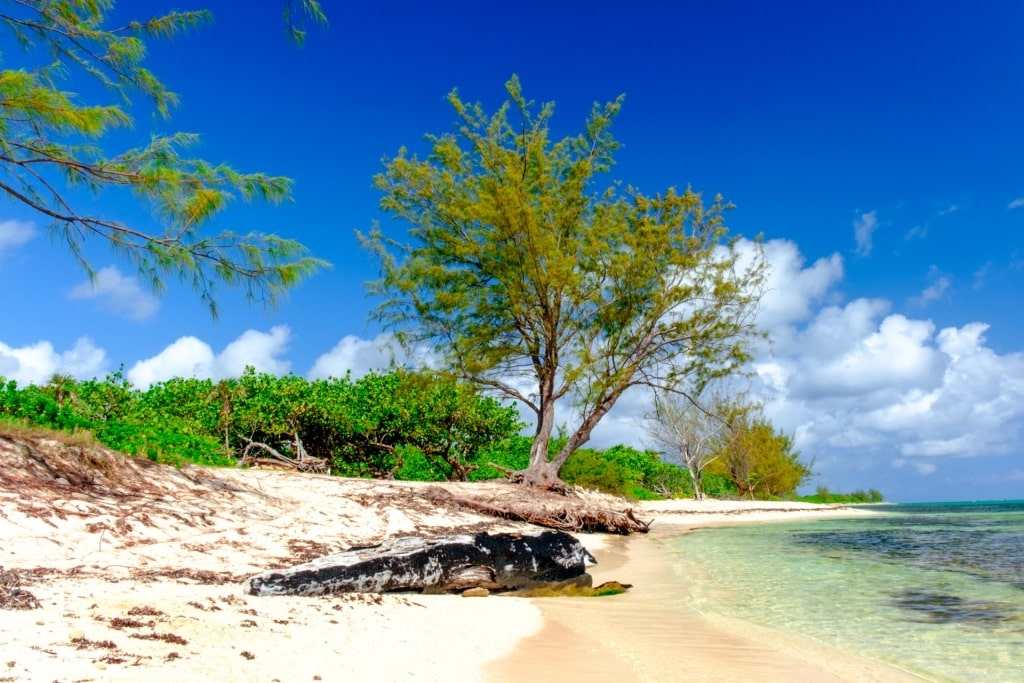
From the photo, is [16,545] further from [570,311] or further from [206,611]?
[570,311]

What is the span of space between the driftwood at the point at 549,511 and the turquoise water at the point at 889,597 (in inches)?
75.2

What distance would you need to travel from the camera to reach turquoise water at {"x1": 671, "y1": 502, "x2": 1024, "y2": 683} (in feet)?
16.9

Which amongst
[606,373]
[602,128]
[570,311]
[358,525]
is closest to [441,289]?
[570,311]

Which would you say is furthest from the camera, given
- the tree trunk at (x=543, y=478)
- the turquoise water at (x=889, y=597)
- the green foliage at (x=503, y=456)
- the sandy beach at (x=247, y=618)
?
the green foliage at (x=503, y=456)

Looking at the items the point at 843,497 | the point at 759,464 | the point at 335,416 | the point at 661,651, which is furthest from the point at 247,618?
the point at 843,497

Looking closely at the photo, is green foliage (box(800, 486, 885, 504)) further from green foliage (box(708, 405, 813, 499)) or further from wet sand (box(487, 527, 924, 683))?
wet sand (box(487, 527, 924, 683))

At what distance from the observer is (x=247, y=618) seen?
4.24 meters

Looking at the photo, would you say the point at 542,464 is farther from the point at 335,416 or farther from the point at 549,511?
the point at 335,416

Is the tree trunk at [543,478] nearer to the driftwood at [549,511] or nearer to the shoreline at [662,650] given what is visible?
the driftwood at [549,511]

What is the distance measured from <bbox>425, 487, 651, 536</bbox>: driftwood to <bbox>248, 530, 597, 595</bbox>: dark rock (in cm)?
546

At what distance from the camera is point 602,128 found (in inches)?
755

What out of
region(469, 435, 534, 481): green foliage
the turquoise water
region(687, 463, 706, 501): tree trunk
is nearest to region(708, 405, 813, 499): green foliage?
region(687, 463, 706, 501): tree trunk

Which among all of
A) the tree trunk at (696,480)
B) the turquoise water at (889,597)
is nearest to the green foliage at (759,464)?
the tree trunk at (696,480)

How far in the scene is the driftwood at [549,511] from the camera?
13312mm
